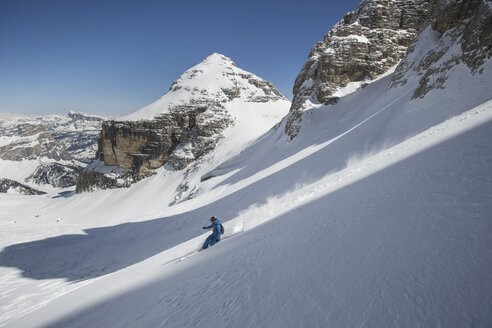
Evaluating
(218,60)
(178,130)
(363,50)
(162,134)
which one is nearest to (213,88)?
(178,130)

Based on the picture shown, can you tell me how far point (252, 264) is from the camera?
5.17 meters

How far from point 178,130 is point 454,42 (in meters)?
69.3

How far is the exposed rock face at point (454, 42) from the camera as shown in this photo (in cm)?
1252

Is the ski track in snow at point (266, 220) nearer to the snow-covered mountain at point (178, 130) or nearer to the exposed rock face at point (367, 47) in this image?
the exposed rock face at point (367, 47)

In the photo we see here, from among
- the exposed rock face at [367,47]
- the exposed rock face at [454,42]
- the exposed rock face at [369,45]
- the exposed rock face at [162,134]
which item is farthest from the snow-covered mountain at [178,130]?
the exposed rock face at [454,42]

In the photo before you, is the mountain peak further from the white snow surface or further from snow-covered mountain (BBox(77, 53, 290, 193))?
the white snow surface

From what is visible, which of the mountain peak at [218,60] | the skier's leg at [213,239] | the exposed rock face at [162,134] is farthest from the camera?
the mountain peak at [218,60]

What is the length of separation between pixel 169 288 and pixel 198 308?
6.35 feet

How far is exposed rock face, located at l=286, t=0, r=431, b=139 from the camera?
32562 millimetres

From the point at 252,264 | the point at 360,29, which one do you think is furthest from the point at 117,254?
the point at 360,29

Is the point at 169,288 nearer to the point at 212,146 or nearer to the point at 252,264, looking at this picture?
the point at 252,264

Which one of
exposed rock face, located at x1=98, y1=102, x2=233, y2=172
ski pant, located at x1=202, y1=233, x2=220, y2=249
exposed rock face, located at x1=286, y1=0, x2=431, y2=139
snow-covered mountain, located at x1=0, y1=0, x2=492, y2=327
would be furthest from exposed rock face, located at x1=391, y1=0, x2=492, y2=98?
exposed rock face, located at x1=98, y1=102, x2=233, y2=172

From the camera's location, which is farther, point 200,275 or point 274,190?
point 274,190

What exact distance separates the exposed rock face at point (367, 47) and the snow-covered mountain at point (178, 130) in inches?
1240
